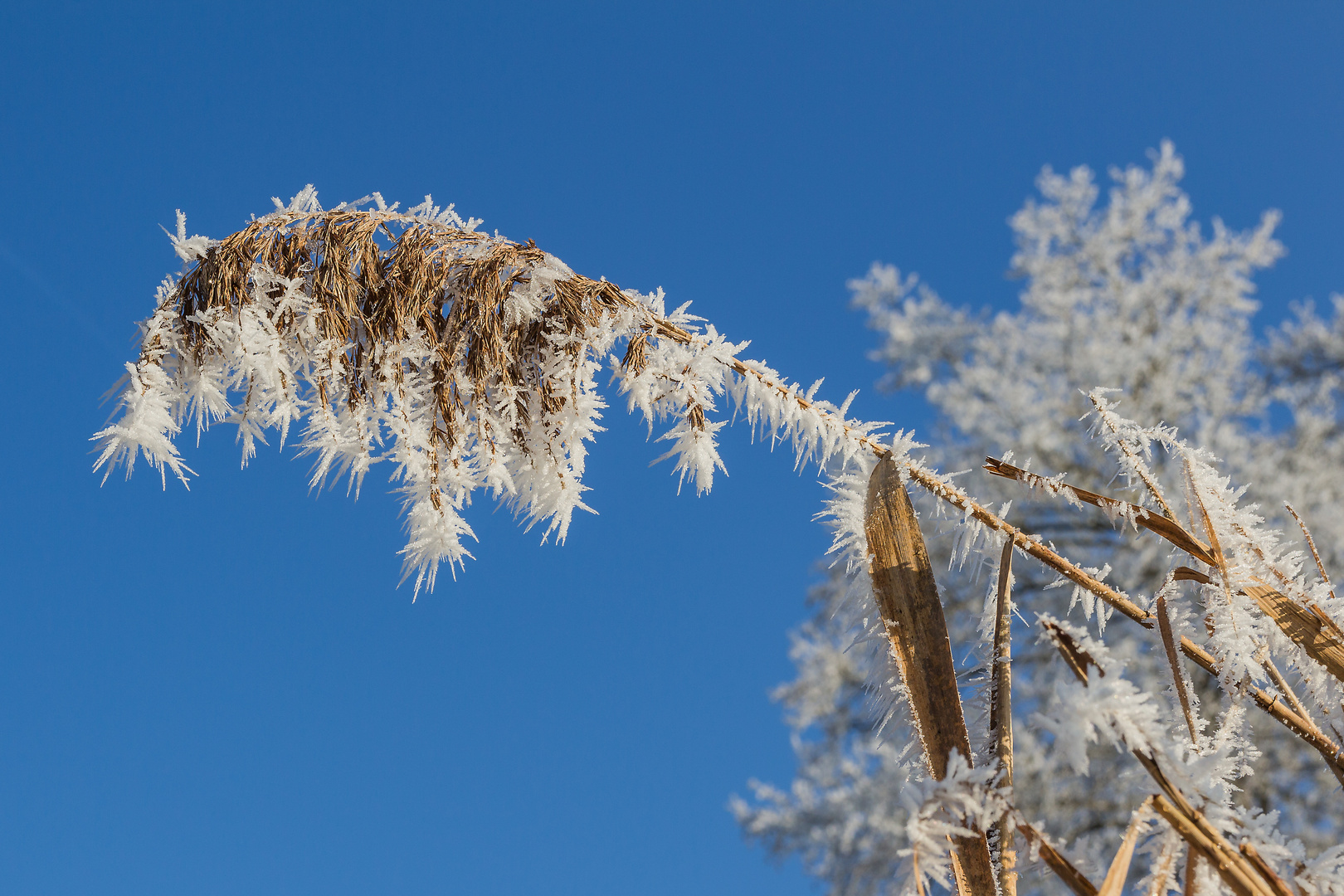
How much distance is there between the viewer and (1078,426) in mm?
6898

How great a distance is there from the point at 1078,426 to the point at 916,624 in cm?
654

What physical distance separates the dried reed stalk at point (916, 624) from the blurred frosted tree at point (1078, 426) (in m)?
4.85

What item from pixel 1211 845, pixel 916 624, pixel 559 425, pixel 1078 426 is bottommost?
pixel 1211 845

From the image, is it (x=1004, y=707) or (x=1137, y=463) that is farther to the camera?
(x=1137, y=463)

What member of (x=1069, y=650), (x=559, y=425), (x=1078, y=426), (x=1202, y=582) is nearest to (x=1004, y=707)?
(x=1069, y=650)

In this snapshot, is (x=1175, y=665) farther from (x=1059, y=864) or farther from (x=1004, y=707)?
(x=1059, y=864)

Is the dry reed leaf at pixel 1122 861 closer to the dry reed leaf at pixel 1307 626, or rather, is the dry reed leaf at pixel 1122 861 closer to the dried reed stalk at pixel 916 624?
the dried reed stalk at pixel 916 624

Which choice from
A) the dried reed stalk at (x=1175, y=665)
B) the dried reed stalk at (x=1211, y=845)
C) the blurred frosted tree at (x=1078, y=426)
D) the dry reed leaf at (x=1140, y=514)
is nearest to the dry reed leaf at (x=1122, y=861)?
the dried reed stalk at (x=1211, y=845)

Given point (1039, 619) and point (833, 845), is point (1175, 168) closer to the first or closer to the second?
point (833, 845)

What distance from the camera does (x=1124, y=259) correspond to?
778 centimetres

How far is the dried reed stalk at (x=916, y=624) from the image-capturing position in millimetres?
973

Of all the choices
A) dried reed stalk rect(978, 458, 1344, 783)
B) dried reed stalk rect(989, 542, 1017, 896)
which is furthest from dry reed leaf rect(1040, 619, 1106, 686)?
dried reed stalk rect(978, 458, 1344, 783)

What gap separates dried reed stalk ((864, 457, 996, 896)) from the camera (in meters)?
0.97

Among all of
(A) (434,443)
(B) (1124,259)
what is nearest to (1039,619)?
(A) (434,443)
